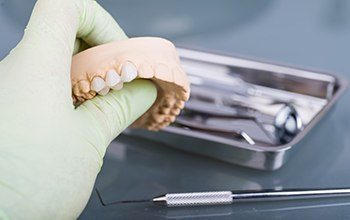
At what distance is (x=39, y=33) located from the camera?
1.77 ft

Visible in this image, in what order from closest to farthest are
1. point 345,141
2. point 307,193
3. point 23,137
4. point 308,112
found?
point 23,137 → point 307,193 → point 345,141 → point 308,112

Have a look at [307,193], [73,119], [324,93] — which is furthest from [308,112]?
[73,119]

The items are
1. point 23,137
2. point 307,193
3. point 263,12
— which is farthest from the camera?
point 263,12

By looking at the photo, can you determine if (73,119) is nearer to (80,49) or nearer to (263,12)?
(80,49)

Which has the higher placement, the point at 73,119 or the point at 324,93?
the point at 73,119

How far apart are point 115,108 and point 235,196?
0.19m

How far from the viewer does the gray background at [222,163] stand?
26.8 inches

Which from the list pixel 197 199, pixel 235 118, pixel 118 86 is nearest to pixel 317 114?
pixel 235 118

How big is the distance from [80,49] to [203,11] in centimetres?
63

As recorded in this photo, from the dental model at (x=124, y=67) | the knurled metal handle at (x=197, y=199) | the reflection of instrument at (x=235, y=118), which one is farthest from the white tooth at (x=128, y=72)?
the reflection of instrument at (x=235, y=118)

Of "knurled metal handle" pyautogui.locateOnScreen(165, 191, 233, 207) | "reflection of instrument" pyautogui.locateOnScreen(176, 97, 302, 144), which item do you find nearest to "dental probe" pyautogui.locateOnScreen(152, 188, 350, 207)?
"knurled metal handle" pyautogui.locateOnScreen(165, 191, 233, 207)

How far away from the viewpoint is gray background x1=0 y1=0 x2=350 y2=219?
680 mm

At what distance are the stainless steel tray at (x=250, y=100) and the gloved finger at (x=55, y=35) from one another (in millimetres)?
214

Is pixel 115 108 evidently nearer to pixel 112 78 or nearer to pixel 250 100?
pixel 112 78
